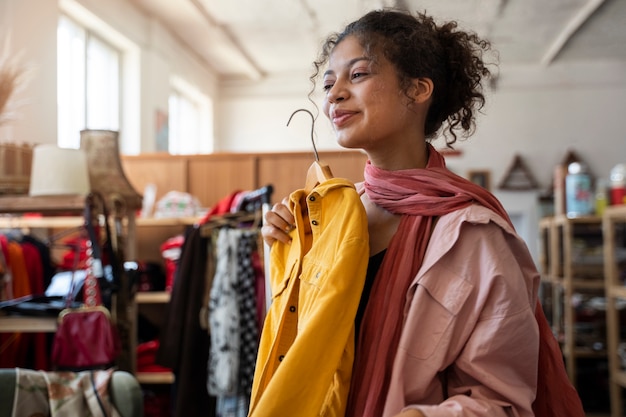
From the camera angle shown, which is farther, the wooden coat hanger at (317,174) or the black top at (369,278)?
the wooden coat hanger at (317,174)

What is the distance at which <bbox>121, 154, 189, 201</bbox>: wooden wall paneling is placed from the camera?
5008mm

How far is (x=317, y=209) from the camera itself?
1168 millimetres

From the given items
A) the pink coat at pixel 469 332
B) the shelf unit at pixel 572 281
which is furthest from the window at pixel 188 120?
the pink coat at pixel 469 332

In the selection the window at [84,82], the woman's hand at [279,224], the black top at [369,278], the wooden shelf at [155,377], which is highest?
the window at [84,82]

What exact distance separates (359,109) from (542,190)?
8319 mm

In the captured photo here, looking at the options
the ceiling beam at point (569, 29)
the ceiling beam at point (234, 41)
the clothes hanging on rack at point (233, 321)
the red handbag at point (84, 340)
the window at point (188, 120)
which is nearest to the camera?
the red handbag at point (84, 340)

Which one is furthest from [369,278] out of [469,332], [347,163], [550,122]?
[550,122]

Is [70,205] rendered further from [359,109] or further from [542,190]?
[542,190]

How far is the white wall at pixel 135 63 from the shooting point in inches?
181

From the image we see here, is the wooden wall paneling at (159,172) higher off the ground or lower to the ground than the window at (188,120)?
lower

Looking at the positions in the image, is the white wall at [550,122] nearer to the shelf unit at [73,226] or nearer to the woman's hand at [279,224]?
the shelf unit at [73,226]

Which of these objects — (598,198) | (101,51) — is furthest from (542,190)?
(101,51)

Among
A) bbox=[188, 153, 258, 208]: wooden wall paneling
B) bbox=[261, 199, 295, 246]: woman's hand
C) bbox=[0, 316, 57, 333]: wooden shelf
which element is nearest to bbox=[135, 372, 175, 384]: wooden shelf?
bbox=[0, 316, 57, 333]: wooden shelf

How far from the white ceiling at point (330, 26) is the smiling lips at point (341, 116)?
488 centimetres
